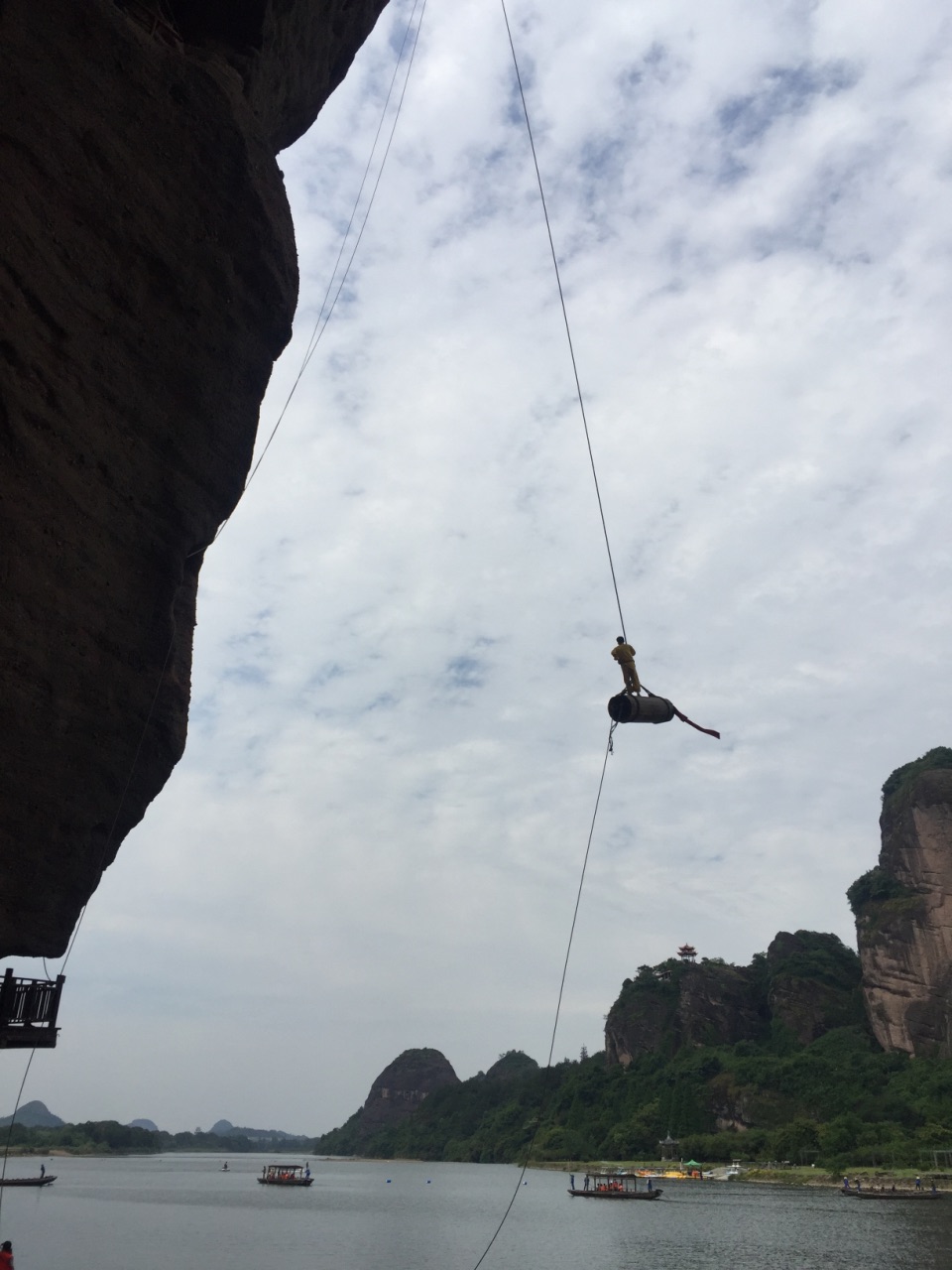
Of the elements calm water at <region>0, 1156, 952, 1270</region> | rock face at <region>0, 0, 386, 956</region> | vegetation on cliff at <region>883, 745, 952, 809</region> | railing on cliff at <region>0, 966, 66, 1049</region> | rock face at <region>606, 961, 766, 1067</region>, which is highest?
vegetation on cliff at <region>883, 745, 952, 809</region>

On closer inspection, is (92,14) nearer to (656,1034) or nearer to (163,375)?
(163,375)

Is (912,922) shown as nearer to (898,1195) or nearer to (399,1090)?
(898,1195)

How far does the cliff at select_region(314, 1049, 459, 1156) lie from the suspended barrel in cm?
16237

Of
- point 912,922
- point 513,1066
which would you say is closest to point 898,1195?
point 912,922

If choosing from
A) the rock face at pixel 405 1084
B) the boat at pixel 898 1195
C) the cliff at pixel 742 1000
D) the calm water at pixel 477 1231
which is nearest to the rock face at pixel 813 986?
the cliff at pixel 742 1000

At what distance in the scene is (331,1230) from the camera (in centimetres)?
4341

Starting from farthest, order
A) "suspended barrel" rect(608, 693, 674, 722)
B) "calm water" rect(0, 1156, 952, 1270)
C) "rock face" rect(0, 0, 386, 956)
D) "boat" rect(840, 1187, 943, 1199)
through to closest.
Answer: "boat" rect(840, 1187, 943, 1199) → "calm water" rect(0, 1156, 952, 1270) → "suspended barrel" rect(608, 693, 674, 722) → "rock face" rect(0, 0, 386, 956)

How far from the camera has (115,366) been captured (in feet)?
28.8

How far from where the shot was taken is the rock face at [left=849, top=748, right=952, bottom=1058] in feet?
214

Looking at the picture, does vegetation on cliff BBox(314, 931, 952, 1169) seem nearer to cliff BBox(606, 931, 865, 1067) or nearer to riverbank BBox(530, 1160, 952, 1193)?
cliff BBox(606, 931, 865, 1067)

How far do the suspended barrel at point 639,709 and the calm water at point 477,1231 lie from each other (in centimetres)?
2602

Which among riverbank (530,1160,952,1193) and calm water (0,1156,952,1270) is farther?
riverbank (530,1160,952,1193)

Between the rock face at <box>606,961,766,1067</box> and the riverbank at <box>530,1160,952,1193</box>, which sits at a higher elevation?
the rock face at <box>606,961,766,1067</box>

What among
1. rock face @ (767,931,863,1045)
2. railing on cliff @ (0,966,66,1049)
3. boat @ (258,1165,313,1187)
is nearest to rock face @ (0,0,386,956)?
railing on cliff @ (0,966,66,1049)
